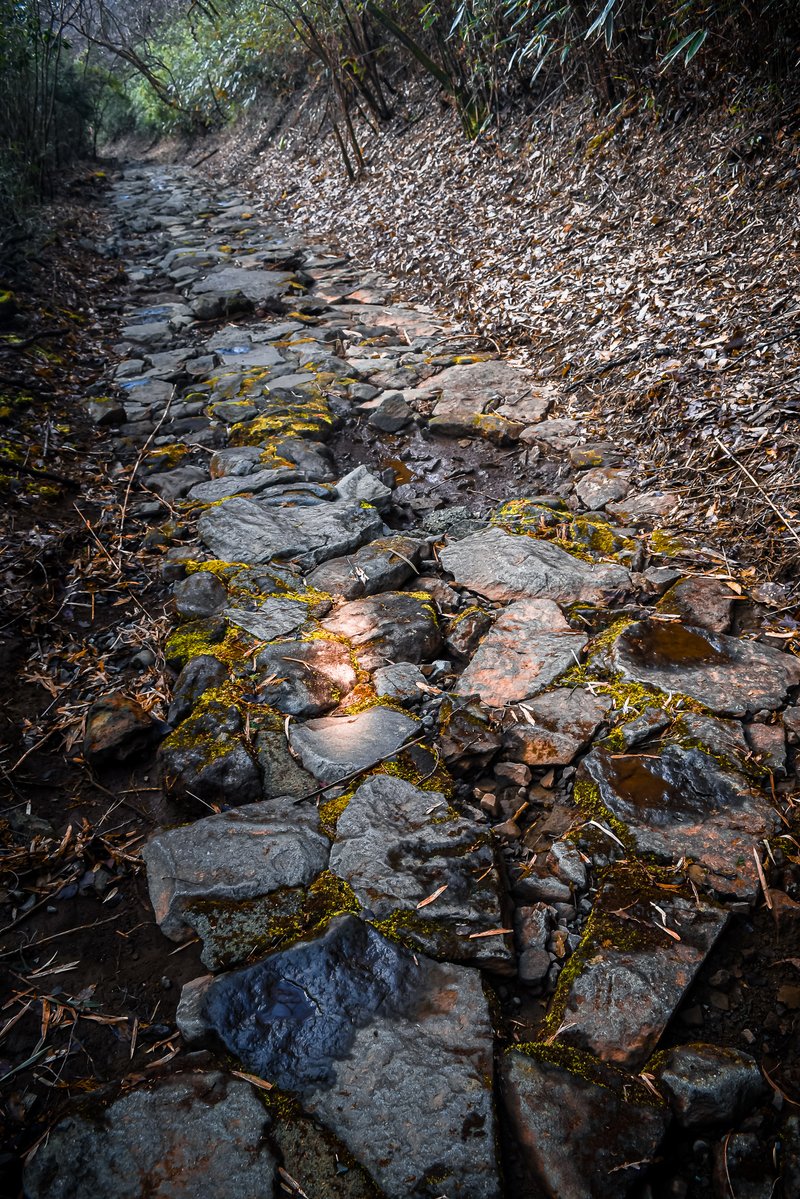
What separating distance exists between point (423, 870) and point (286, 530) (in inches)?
73.8

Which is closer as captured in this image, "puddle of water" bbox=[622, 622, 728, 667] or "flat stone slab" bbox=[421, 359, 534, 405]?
"puddle of water" bbox=[622, 622, 728, 667]

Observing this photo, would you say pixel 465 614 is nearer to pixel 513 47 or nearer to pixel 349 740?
pixel 349 740

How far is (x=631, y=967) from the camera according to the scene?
4.84 ft

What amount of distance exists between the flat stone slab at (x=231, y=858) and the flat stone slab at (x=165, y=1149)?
14.7 inches

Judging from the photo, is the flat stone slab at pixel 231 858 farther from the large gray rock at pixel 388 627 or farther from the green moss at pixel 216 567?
the green moss at pixel 216 567

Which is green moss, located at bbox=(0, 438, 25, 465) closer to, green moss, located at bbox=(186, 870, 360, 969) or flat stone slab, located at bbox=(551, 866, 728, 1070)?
green moss, located at bbox=(186, 870, 360, 969)

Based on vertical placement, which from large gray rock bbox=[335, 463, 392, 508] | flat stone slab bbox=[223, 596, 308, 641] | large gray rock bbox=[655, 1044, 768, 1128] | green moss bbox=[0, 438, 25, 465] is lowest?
large gray rock bbox=[655, 1044, 768, 1128]

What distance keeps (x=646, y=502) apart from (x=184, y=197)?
1092 centimetres

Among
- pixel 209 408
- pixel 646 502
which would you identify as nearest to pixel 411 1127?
pixel 646 502

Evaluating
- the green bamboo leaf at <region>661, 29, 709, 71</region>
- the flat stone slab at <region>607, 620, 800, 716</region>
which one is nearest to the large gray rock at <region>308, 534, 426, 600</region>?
the flat stone slab at <region>607, 620, 800, 716</region>

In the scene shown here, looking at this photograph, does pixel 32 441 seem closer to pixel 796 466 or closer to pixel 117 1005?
pixel 117 1005

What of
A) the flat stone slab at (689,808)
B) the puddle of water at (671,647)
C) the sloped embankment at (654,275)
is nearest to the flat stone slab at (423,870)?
the flat stone slab at (689,808)

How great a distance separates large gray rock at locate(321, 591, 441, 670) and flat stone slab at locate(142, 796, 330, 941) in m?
0.70

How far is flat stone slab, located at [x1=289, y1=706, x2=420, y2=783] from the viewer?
2.01m
